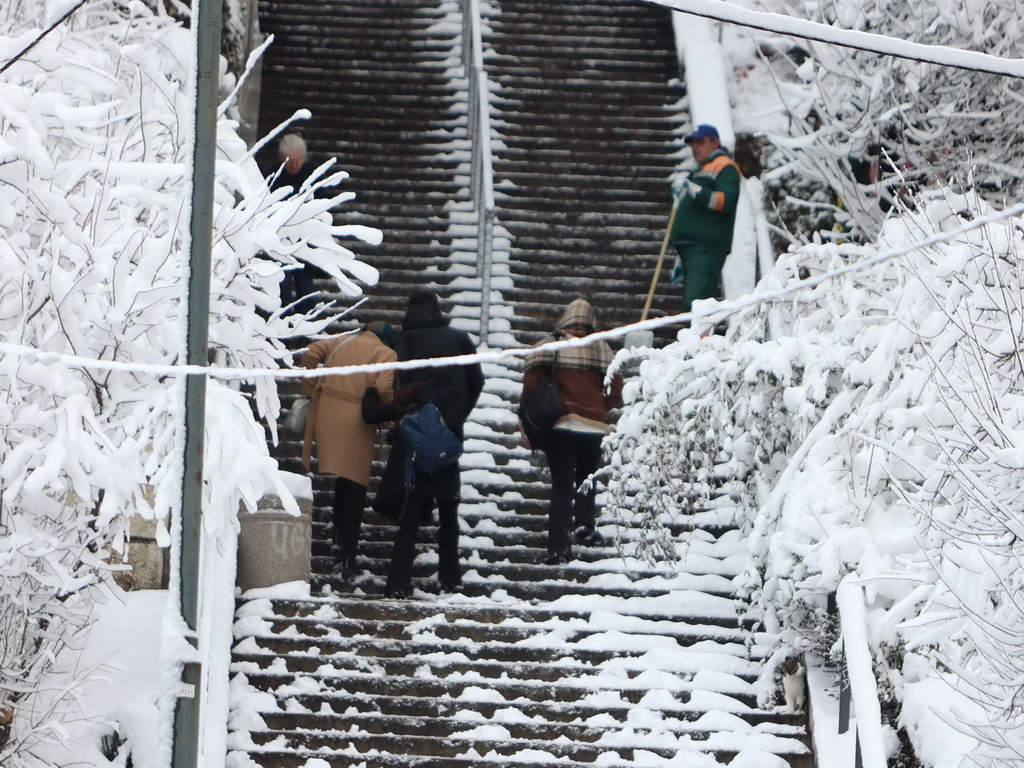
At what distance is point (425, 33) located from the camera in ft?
50.5

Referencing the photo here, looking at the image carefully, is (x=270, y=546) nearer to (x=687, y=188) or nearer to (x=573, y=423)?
(x=573, y=423)

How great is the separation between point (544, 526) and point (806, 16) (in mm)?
5879

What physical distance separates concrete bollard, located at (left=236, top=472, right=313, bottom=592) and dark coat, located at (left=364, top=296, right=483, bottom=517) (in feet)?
1.75

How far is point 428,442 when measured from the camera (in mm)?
8828

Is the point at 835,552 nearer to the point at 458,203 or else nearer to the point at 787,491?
the point at 787,491

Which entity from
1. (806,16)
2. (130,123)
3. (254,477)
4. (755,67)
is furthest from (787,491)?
(755,67)

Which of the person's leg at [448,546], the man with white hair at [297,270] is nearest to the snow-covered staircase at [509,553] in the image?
the person's leg at [448,546]

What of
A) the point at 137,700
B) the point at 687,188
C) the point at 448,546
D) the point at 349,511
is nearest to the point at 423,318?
the point at 349,511

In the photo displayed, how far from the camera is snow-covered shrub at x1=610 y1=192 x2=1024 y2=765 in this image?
19.7 feet

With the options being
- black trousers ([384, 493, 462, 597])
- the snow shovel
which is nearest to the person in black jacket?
black trousers ([384, 493, 462, 597])

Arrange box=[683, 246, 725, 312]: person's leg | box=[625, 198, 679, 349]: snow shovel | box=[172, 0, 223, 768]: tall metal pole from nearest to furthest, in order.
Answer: box=[172, 0, 223, 768]: tall metal pole, box=[625, 198, 679, 349]: snow shovel, box=[683, 246, 725, 312]: person's leg

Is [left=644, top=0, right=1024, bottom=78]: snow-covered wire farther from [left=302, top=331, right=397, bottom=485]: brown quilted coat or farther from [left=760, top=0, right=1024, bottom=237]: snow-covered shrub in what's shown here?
[left=760, top=0, right=1024, bottom=237]: snow-covered shrub

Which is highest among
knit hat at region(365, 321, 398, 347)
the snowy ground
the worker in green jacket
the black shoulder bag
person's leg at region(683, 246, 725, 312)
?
the worker in green jacket

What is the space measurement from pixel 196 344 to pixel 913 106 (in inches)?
300
